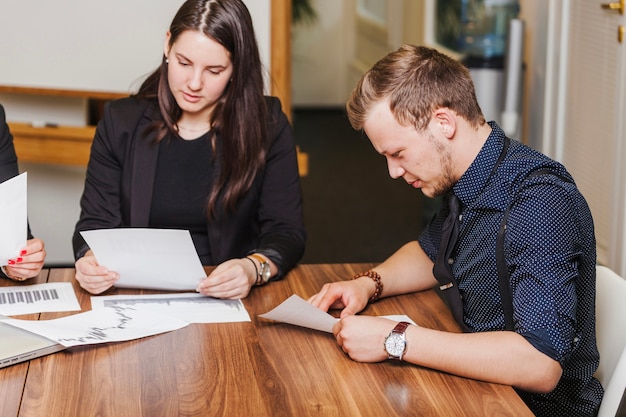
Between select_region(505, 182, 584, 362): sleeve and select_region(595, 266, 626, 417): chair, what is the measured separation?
0.15 meters

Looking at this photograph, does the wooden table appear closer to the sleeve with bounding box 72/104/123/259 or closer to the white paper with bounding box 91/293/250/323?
the white paper with bounding box 91/293/250/323

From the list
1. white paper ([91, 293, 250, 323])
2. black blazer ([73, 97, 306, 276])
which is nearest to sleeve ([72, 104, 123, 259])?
black blazer ([73, 97, 306, 276])

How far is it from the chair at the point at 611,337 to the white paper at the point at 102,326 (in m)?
0.87

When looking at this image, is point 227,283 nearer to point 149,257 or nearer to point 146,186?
point 149,257

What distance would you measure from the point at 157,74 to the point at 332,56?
638 cm

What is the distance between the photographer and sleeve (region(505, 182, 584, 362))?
63.3 inches

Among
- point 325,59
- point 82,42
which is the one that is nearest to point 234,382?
point 82,42

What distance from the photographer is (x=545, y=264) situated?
164 cm

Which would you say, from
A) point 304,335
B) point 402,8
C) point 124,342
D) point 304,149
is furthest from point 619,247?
point 402,8

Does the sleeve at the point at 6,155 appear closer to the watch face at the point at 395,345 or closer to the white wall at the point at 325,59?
the watch face at the point at 395,345

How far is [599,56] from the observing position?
159 inches

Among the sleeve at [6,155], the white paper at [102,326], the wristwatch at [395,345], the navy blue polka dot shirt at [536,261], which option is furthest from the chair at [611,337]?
the sleeve at [6,155]

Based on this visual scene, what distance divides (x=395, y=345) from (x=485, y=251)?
30 centimetres

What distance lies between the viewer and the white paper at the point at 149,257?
1.96m
